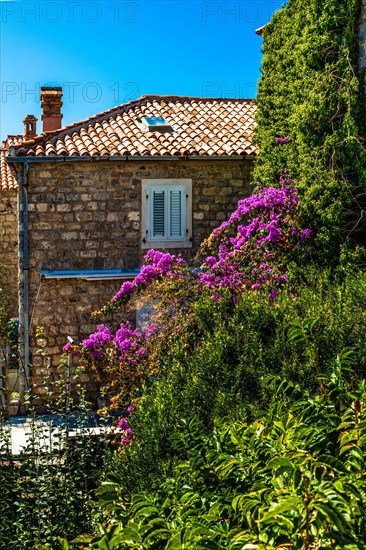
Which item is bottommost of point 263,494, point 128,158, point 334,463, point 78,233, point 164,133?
point 263,494

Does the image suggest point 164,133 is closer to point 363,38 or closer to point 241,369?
point 363,38

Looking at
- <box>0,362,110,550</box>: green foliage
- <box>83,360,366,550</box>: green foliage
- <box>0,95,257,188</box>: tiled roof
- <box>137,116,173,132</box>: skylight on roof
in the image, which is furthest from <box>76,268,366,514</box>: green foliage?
<box>137,116,173,132</box>: skylight on roof

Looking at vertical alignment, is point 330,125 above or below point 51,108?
below

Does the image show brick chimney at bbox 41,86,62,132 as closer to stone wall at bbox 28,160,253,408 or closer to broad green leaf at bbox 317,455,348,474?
stone wall at bbox 28,160,253,408

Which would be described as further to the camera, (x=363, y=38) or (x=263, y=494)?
(x=363, y=38)

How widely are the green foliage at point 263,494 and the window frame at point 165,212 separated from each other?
33.2 ft

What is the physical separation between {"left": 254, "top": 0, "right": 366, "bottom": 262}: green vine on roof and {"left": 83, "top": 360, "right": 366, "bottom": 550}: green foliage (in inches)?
250

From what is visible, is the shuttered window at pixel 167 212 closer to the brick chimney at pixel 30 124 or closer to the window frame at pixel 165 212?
the window frame at pixel 165 212

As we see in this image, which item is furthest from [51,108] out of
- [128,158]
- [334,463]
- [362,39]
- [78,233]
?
[334,463]

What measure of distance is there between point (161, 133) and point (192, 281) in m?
5.36

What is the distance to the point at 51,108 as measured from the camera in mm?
18391

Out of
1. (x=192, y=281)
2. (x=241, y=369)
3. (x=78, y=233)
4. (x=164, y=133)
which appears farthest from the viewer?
(x=164, y=133)

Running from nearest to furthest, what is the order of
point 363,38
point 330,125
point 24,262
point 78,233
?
point 363,38 → point 330,125 → point 24,262 → point 78,233

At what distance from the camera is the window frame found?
14508mm
